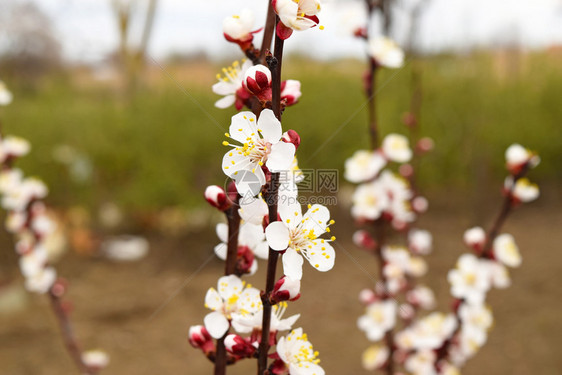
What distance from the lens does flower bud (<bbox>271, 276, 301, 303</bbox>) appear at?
0.68 m

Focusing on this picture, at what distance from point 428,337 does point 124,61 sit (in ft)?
19.9

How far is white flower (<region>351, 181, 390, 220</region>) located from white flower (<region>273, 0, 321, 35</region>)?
100 cm

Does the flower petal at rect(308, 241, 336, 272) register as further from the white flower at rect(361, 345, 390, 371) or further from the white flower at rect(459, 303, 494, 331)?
the white flower at rect(361, 345, 390, 371)

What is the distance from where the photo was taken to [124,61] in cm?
655

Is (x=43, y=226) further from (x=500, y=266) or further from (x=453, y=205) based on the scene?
(x=453, y=205)

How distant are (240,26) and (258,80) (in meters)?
0.17

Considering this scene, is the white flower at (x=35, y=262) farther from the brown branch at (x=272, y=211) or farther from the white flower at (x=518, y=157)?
the white flower at (x=518, y=157)

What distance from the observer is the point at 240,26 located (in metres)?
0.77

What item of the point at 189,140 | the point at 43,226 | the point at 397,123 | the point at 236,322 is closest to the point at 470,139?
the point at 397,123

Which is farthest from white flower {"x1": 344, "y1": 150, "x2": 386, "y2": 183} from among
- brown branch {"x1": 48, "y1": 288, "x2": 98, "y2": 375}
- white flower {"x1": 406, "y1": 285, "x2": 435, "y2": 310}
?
brown branch {"x1": 48, "y1": 288, "x2": 98, "y2": 375}

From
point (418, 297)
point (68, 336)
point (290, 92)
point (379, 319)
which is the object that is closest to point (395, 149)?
point (379, 319)

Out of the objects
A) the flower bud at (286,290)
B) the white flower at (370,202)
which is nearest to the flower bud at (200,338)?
the flower bud at (286,290)

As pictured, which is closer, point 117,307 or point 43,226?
point 43,226

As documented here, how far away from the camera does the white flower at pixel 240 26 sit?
0.77 m
